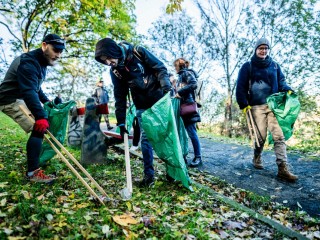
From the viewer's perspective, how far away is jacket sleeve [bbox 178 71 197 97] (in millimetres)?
4083

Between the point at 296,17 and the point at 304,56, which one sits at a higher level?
the point at 296,17

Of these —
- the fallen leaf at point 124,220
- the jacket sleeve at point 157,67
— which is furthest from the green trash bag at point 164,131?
the fallen leaf at point 124,220

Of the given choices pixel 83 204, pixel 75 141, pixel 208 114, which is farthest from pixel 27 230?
pixel 208 114

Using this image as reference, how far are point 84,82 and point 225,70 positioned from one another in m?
22.4

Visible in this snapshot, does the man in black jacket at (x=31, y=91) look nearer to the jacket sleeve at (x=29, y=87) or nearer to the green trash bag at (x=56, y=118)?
the jacket sleeve at (x=29, y=87)

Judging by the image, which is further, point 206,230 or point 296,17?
point 296,17

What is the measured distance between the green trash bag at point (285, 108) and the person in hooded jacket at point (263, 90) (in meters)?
0.10

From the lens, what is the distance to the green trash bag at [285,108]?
3.65 metres

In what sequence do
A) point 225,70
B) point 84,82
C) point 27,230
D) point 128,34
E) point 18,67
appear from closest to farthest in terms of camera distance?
1. point 27,230
2. point 18,67
3. point 128,34
4. point 225,70
5. point 84,82

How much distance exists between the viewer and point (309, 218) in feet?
8.30

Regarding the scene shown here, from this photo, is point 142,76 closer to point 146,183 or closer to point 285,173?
point 146,183

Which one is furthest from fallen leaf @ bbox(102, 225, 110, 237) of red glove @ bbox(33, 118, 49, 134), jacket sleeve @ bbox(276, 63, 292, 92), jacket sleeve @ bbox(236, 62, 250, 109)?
jacket sleeve @ bbox(276, 63, 292, 92)

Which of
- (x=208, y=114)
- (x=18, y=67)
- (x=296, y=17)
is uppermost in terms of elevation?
(x=296, y=17)

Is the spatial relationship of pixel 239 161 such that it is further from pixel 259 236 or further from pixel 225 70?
pixel 225 70
